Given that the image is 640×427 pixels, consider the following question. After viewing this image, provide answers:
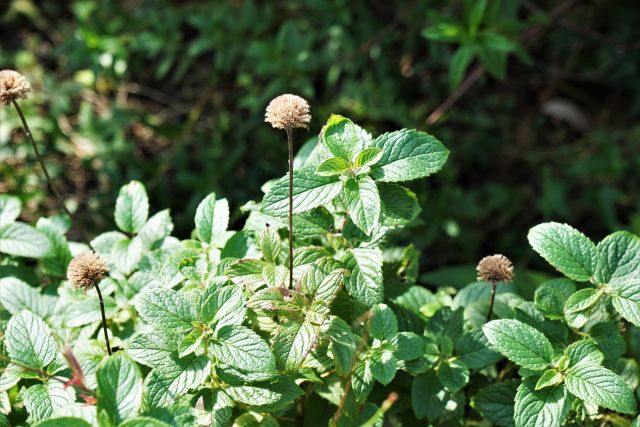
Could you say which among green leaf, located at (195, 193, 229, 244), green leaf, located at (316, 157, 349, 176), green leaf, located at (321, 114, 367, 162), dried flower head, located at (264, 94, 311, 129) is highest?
dried flower head, located at (264, 94, 311, 129)

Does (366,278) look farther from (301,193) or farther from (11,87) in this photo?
(11,87)

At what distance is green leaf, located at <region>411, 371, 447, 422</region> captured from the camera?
4.19 ft

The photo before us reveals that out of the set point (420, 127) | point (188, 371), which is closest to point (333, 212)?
point (188, 371)

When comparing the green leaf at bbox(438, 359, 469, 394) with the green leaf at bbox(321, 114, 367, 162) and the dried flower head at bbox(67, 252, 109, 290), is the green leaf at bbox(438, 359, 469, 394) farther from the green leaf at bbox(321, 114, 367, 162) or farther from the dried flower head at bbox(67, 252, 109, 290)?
the dried flower head at bbox(67, 252, 109, 290)

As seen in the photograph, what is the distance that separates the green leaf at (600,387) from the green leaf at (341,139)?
514 mm

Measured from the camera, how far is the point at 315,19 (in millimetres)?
2869

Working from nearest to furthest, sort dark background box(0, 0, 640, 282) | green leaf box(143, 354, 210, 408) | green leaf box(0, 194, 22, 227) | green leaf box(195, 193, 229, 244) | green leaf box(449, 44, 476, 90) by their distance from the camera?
green leaf box(143, 354, 210, 408) < green leaf box(195, 193, 229, 244) < green leaf box(0, 194, 22, 227) < green leaf box(449, 44, 476, 90) < dark background box(0, 0, 640, 282)

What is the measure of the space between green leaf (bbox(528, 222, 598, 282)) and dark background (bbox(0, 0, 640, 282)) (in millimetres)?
1125

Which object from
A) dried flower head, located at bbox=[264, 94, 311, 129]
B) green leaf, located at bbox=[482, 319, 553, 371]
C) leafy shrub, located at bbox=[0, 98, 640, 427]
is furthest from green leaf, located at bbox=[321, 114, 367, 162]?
green leaf, located at bbox=[482, 319, 553, 371]

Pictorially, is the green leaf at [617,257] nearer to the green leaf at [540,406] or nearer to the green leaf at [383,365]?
the green leaf at [540,406]

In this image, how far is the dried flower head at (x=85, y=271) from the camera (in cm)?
115

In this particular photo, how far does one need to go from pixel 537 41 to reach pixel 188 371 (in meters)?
2.58

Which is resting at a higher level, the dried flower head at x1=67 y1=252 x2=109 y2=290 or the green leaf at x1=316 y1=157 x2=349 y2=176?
the green leaf at x1=316 y1=157 x2=349 y2=176

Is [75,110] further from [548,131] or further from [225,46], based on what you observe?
[548,131]
